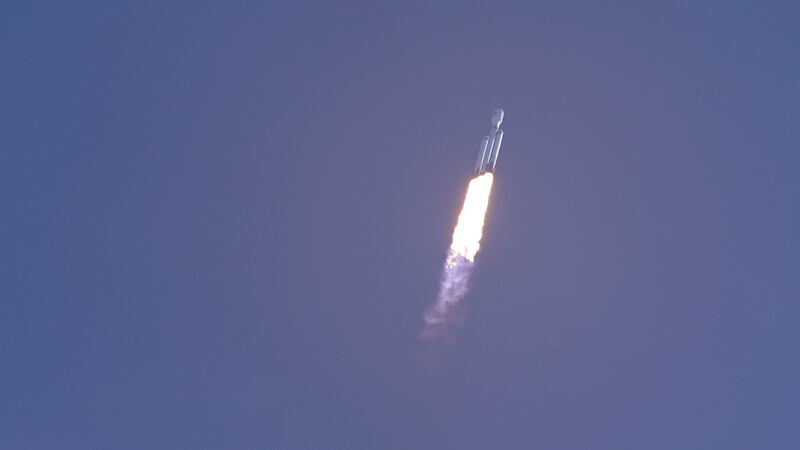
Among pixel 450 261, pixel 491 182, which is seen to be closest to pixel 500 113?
pixel 491 182

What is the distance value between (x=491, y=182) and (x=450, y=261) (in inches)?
208

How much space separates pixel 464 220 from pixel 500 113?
7257 mm

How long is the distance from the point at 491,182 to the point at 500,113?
5251mm

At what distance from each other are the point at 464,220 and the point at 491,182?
2.76 m

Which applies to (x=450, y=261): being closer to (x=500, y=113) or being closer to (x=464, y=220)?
(x=464, y=220)

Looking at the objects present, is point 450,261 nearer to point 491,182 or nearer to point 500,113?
point 491,182

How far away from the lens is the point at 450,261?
6925cm

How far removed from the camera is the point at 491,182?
227 feet

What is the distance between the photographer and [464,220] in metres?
69.1

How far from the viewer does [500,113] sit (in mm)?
65375

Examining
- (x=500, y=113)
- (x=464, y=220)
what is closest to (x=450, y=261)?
(x=464, y=220)
